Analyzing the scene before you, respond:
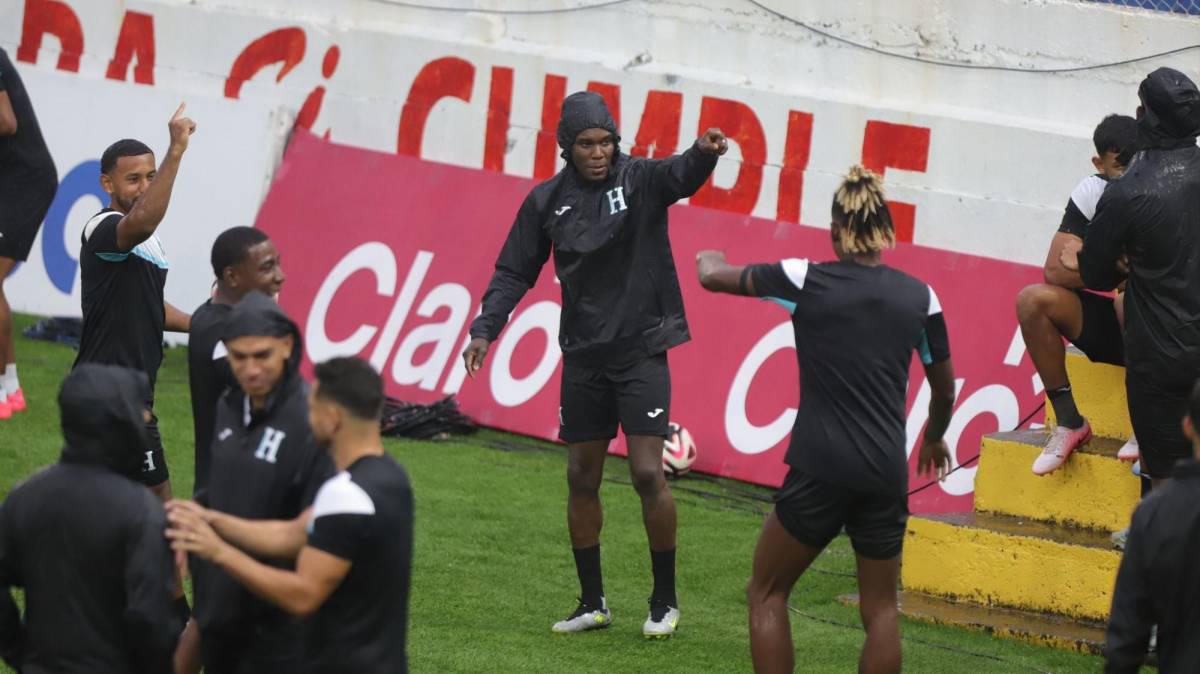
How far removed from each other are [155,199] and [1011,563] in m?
4.23

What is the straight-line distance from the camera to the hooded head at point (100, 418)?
16.4ft

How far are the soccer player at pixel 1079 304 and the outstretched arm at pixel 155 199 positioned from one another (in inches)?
153

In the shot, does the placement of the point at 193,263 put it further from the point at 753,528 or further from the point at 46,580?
the point at 46,580

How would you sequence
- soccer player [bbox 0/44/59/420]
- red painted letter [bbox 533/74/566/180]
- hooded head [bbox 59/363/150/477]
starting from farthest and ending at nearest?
red painted letter [bbox 533/74/566/180], soccer player [bbox 0/44/59/420], hooded head [bbox 59/363/150/477]

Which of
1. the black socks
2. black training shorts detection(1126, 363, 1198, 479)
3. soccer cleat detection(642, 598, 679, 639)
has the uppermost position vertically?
black training shorts detection(1126, 363, 1198, 479)

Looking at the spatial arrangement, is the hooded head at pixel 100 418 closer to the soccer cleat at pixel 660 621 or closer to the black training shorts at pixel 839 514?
the black training shorts at pixel 839 514

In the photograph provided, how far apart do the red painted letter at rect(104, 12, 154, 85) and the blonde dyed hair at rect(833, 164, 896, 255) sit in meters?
9.93

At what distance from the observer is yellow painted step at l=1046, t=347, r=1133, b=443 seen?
9.02 m

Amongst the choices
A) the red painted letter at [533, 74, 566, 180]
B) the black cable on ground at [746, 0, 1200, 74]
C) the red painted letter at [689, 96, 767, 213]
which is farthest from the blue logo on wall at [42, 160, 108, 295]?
the black cable on ground at [746, 0, 1200, 74]

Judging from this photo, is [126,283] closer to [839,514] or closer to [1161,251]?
[839,514]

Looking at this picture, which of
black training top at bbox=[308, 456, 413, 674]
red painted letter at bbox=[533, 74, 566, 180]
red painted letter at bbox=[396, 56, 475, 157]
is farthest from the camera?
red painted letter at bbox=[396, 56, 475, 157]

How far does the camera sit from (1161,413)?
301 inches

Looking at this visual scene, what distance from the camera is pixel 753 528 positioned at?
10.4m

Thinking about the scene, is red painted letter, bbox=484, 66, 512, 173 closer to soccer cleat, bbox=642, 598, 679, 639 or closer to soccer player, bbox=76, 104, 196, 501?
soccer cleat, bbox=642, 598, 679, 639
